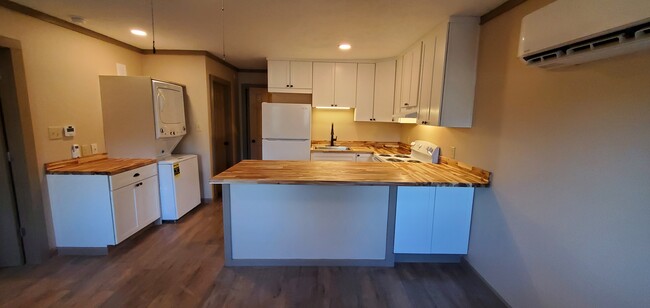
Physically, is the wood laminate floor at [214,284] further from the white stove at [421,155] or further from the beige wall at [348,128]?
the beige wall at [348,128]

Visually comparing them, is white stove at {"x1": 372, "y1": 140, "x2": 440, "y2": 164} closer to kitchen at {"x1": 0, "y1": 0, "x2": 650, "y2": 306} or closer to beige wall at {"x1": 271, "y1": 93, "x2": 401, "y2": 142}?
kitchen at {"x1": 0, "y1": 0, "x2": 650, "y2": 306}

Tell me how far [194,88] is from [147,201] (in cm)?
166

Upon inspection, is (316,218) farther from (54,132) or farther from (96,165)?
(54,132)

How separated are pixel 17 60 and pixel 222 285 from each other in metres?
2.50

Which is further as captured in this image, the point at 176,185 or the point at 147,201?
the point at 176,185

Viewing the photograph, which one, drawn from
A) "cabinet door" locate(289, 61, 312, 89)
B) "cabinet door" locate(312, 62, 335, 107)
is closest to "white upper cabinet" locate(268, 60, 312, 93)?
"cabinet door" locate(289, 61, 312, 89)

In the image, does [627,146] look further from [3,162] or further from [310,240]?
[3,162]

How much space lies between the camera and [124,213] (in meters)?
2.60

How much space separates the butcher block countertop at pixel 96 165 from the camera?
7.83 feet

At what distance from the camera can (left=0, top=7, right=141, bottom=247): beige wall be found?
221 cm

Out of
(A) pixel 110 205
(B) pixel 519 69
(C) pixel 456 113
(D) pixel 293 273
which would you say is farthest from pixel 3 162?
(B) pixel 519 69

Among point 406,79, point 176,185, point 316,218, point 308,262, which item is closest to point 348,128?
point 406,79

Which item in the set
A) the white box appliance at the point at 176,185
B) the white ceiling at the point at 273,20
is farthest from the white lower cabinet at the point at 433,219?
the white box appliance at the point at 176,185

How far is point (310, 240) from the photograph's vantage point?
7.64 ft
